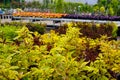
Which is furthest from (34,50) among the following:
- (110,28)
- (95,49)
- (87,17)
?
(87,17)

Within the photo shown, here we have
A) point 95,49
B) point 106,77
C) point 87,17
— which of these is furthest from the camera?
point 87,17

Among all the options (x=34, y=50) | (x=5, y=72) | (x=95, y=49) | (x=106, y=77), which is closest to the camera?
(x=5, y=72)

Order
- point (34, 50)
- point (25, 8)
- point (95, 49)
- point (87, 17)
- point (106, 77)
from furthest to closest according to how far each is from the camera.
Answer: point (25, 8) → point (87, 17) → point (95, 49) → point (34, 50) → point (106, 77)

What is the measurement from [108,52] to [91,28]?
5.91 meters

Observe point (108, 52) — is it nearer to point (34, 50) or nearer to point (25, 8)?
point (34, 50)

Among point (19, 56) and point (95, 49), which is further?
point (95, 49)

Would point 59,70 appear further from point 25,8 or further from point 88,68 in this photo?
point 25,8

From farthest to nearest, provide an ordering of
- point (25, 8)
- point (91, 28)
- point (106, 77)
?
point (25, 8), point (91, 28), point (106, 77)

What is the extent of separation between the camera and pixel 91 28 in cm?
929

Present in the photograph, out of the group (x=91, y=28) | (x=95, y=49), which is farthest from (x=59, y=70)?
(x=91, y=28)

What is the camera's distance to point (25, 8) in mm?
33438

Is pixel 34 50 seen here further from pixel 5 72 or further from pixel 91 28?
pixel 91 28

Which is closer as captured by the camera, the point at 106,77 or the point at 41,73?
the point at 41,73

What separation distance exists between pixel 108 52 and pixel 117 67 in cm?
37
